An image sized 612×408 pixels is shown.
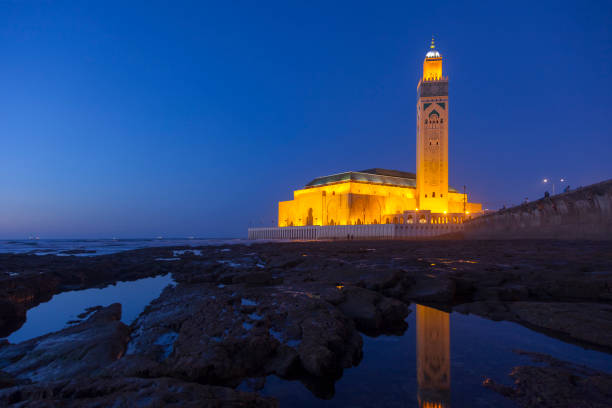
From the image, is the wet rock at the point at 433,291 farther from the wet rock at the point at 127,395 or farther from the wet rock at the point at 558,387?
the wet rock at the point at 127,395

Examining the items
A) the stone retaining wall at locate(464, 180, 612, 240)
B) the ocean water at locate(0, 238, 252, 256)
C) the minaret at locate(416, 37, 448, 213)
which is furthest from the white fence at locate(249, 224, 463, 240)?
the minaret at locate(416, 37, 448, 213)

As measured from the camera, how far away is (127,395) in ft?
5.88

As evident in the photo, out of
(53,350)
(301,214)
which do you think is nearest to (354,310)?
(53,350)

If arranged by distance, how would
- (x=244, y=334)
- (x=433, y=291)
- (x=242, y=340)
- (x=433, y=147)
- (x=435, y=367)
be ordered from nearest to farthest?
1. (x=435, y=367)
2. (x=242, y=340)
3. (x=244, y=334)
4. (x=433, y=291)
5. (x=433, y=147)

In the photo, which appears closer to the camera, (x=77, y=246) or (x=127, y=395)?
(x=127, y=395)

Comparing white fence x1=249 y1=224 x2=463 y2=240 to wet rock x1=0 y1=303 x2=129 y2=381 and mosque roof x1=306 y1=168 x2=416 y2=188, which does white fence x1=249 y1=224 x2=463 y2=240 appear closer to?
mosque roof x1=306 y1=168 x2=416 y2=188

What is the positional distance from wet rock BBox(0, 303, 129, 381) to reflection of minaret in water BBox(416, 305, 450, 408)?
9.65 ft

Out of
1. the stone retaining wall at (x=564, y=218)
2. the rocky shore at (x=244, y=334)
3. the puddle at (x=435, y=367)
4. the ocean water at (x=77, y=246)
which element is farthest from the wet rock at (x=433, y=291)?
the ocean water at (x=77, y=246)

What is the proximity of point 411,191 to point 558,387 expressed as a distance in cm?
7389

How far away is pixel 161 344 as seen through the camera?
136 inches

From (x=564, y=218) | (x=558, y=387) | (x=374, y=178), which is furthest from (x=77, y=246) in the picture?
(x=374, y=178)

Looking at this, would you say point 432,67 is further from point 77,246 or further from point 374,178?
point 77,246

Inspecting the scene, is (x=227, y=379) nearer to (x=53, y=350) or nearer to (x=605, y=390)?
(x=53, y=350)

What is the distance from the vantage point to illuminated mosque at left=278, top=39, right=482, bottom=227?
5809cm
